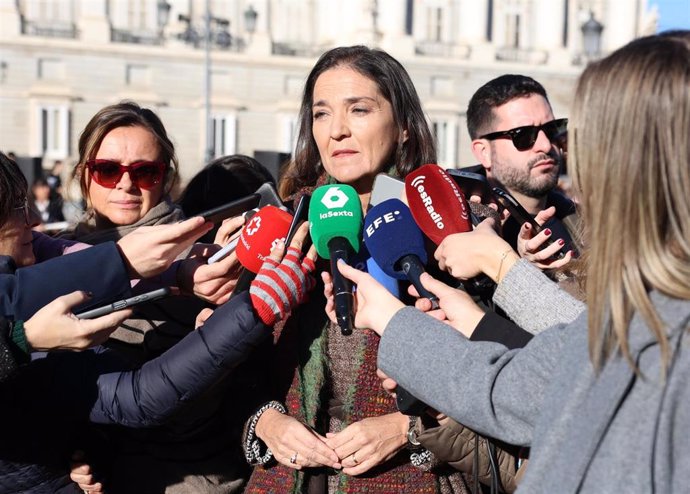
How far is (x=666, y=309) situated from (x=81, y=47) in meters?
31.7

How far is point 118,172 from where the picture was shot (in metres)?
3.27

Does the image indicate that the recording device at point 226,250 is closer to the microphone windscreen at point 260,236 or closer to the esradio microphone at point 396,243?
the microphone windscreen at point 260,236

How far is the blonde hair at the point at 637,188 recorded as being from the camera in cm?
163

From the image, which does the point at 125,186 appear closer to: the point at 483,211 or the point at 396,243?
the point at 483,211

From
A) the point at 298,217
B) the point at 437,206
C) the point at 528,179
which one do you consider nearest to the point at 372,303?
the point at 437,206

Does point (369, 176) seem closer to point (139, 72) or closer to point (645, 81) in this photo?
point (645, 81)

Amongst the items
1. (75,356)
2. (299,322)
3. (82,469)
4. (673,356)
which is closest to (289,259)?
(299,322)

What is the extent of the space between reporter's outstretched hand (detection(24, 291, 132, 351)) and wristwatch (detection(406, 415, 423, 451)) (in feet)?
2.56

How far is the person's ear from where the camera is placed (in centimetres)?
418

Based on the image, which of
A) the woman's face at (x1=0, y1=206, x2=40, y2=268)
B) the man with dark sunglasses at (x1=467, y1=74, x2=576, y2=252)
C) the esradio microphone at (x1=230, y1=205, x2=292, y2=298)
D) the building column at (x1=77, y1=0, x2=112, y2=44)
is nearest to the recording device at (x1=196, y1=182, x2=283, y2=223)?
the esradio microphone at (x1=230, y1=205, x2=292, y2=298)

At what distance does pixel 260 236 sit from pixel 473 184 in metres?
0.61

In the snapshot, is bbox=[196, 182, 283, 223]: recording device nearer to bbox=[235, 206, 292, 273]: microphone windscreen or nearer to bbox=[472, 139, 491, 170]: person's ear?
bbox=[235, 206, 292, 273]: microphone windscreen

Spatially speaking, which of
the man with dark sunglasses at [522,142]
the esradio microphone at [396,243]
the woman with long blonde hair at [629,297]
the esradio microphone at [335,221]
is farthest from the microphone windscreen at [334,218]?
the man with dark sunglasses at [522,142]

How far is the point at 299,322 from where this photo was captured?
281 cm
